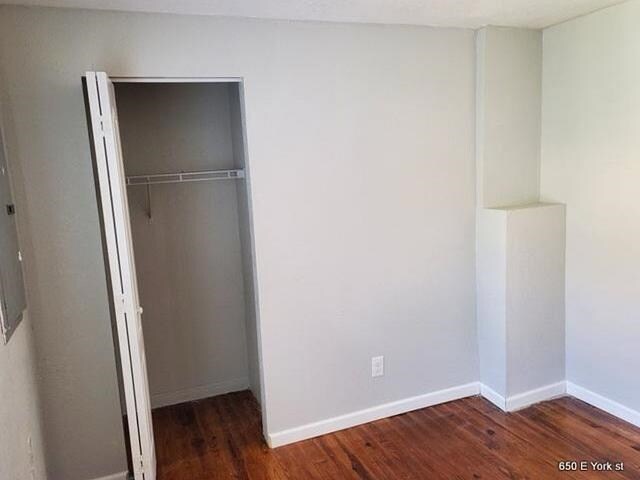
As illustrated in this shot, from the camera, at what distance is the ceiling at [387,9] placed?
2.21m

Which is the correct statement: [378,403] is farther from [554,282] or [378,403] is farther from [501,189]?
[501,189]

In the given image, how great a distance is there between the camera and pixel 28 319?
2.22m

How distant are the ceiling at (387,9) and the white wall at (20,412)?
1435mm

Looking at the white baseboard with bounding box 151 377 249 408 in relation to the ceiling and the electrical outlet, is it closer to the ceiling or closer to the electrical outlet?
the electrical outlet

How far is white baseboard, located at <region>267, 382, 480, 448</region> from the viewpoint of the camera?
9.34ft

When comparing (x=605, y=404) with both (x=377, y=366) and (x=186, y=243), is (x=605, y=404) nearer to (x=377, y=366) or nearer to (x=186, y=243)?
(x=377, y=366)

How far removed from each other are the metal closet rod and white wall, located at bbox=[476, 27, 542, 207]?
1.53 meters

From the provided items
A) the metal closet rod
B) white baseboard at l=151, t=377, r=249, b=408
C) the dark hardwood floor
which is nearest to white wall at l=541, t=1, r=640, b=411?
the dark hardwood floor

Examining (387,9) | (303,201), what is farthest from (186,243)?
(387,9)

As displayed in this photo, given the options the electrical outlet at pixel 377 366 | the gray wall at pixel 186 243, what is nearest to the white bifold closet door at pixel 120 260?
the gray wall at pixel 186 243

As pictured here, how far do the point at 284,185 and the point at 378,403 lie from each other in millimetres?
1471

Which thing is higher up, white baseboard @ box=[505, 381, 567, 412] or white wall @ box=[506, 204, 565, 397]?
white wall @ box=[506, 204, 565, 397]

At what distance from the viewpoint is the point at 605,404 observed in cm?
300

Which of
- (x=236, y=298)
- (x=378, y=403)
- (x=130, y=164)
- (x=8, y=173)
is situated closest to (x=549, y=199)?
(x=378, y=403)
